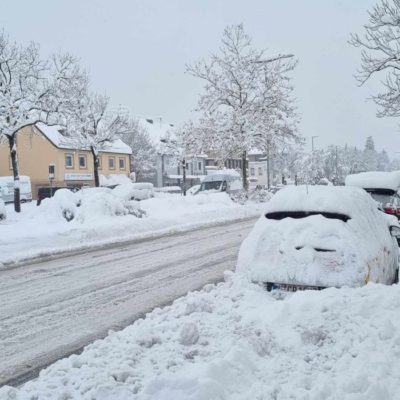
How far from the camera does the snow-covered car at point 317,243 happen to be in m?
5.60

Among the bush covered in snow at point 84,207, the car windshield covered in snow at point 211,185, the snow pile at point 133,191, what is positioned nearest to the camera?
the bush covered in snow at point 84,207

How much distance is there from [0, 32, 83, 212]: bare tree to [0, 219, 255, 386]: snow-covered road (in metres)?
13.1

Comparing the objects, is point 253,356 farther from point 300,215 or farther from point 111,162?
point 111,162

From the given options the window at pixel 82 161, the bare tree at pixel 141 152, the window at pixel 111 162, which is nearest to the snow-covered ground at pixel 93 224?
the window at pixel 82 161

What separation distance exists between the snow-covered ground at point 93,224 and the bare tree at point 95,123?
14118mm

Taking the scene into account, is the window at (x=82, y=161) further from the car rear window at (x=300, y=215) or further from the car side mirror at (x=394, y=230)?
the car rear window at (x=300, y=215)

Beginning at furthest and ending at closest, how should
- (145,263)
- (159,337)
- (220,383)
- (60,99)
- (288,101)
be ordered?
(288,101) → (60,99) → (145,263) → (159,337) → (220,383)

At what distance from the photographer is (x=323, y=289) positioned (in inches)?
219

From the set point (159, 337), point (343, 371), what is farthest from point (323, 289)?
point (159, 337)

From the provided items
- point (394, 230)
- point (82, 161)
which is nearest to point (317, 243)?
point (394, 230)

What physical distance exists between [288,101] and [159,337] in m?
30.0

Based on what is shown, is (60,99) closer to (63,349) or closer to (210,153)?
(210,153)

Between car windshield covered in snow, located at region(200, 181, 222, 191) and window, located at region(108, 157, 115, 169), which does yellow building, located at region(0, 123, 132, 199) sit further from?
car windshield covered in snow, located at region(200, 181, 222, 191)

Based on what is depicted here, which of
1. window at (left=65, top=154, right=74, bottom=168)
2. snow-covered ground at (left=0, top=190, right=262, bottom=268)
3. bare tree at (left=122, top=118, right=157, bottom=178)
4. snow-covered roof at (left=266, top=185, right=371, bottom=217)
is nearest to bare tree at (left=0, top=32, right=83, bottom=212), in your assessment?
snow-covered ground at (left=0, top=190, right=262, bottom=268)
